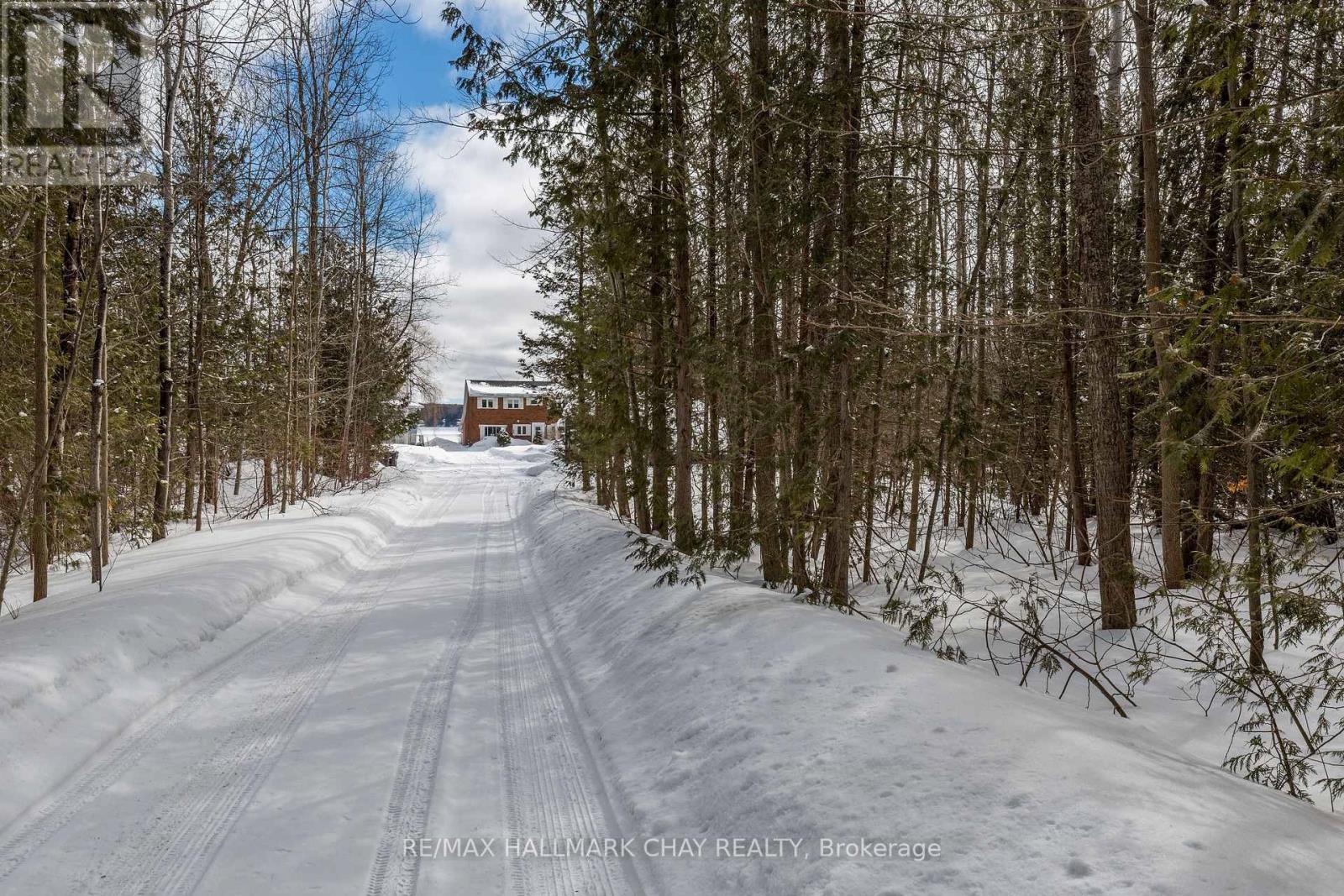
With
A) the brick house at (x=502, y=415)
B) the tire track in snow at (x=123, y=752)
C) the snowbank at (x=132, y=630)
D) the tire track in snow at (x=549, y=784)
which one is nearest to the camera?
the tire track in snow at (x=549, y=784)

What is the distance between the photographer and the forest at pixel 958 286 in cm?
478

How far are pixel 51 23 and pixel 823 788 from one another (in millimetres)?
10903

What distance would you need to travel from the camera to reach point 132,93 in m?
8.88

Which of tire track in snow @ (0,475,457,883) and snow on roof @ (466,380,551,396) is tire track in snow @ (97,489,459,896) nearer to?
tire track in snow @ (0,475,457,883)

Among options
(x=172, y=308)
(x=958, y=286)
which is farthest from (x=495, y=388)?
(x=958, y=286)

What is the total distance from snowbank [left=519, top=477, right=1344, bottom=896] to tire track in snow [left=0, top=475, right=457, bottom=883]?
2.94m

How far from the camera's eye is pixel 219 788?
4.04m

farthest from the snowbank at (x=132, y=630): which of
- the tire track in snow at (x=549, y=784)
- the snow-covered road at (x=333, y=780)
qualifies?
the tire track in snow at (x=549, y=784)

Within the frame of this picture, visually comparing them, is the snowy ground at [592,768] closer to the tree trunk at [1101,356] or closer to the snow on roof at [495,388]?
the tree trunk at [1101,356]

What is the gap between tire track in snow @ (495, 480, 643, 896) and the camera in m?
3.40

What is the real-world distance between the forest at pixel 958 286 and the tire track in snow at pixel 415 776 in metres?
2.83

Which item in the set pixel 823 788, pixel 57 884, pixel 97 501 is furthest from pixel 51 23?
pixel 823 788

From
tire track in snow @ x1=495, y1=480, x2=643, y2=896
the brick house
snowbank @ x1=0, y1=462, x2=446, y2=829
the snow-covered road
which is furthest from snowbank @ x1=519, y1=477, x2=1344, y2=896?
the brick house

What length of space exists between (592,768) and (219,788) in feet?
7.09
